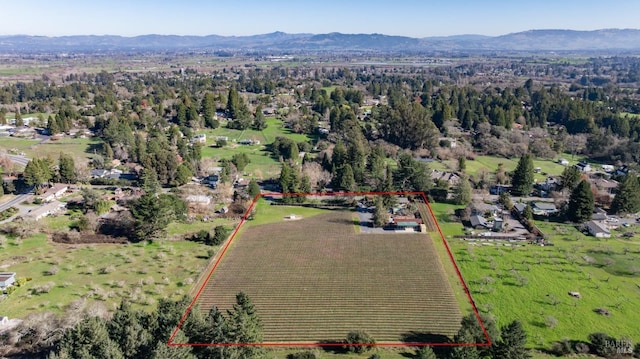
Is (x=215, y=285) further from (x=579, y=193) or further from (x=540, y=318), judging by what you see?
(x=579, y=193)

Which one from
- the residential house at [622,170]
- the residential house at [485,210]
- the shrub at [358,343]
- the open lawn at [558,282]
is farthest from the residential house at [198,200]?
the residential house at [622,170]

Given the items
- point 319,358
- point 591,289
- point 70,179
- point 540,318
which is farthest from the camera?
point 70,179

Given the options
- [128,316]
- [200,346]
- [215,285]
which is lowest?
[215,285]

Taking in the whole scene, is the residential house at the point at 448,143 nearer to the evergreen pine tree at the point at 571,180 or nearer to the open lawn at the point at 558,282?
the evergreen pine tree at the point at 571,180

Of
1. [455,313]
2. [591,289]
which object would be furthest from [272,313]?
[591,289]

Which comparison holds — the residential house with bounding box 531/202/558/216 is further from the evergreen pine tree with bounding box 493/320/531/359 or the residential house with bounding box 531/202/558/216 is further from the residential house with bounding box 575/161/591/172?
the evergreen pine tree with bounding box 493/320/531/359

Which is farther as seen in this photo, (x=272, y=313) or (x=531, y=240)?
(x=531, y=240)

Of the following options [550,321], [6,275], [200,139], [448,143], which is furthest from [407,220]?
[200,139]
